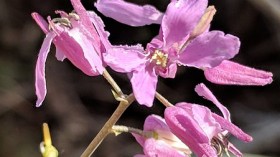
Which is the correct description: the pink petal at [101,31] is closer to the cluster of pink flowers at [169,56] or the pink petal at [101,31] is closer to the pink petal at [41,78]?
the cluster of pink flowers at [169,56]

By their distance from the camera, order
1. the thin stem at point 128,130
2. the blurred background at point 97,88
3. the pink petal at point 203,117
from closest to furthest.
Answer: the pink petal at point 203,117 < the thin stem at point 128,130 < the blurred background at point 97,88

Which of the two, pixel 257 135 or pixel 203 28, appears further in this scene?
pixel 257 135

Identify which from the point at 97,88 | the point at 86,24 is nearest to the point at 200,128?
the point at 86,24

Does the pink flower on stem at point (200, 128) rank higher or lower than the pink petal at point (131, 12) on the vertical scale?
lower

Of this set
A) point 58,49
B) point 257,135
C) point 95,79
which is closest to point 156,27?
point 95,79

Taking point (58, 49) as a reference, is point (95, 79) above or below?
below

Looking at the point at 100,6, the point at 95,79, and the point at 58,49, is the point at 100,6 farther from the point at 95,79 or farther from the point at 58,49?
the point at 95,79

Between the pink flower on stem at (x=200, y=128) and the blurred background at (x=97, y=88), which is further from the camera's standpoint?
the blurred background at (x=97, y=88)

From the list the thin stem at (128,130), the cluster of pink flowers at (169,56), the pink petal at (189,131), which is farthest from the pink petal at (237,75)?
the thin stem at (128,130)
